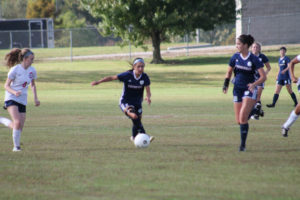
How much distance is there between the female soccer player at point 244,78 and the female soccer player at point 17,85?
398 centimetres

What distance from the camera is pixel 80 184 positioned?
728 centimetres

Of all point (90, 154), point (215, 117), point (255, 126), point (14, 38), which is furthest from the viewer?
point (14, 38)

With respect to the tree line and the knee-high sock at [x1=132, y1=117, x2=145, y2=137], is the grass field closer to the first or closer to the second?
the knee-high sock at [x1=132, y1=117, x2=145, y2=137]

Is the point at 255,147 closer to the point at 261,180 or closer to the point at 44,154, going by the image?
the point at 261,180

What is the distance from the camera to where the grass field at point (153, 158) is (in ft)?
22.7

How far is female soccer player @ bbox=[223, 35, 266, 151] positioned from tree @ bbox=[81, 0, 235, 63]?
28535 mm

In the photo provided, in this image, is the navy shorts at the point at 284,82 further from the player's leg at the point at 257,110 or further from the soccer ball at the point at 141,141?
the soccer ball at the point at 141,141

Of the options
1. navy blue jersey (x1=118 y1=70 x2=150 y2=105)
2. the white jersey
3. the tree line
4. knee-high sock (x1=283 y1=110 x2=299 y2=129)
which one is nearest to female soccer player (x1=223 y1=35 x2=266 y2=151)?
knee-high sock (x1=283 y1=110 x2=299 y2=129)

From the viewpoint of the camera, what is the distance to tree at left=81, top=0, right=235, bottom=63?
3934 centimetres

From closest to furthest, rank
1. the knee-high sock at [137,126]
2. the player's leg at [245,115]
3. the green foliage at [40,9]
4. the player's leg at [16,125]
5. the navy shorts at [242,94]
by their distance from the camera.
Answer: the player's leg at [245,115], the player's leg at [16,125], the navy shorts at [242,94], the knee-high sock at [137,126], the green foliage at [40,9]

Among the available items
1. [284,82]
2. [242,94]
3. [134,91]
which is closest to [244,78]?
[242,94]

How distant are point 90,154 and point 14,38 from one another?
48570 millimetres

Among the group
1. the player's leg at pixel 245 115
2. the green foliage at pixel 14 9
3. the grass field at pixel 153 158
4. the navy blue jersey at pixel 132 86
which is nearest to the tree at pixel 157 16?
the grass field at pixel 153 158

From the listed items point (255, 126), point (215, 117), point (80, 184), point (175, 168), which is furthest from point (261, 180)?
point (215, 117)
